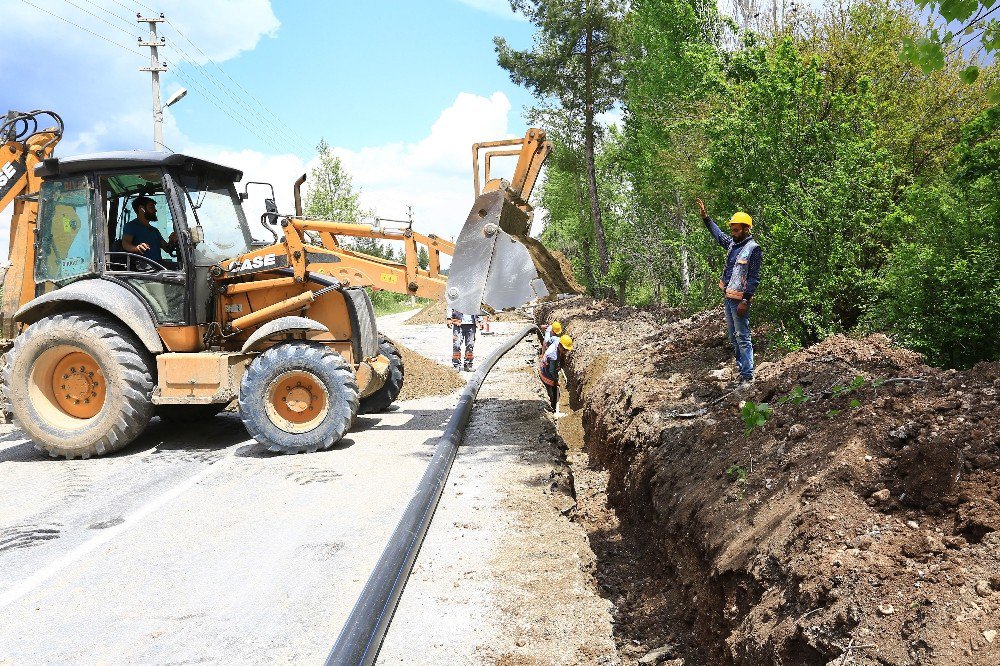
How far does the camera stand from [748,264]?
6.78 meters

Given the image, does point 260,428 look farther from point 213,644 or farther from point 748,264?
point 748,264

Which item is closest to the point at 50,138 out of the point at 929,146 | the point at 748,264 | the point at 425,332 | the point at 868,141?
the point at 748,264

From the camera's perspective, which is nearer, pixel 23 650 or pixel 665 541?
pixel 23 650

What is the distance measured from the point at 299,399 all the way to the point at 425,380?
444 cm

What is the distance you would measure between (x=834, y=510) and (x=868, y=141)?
19.5ft

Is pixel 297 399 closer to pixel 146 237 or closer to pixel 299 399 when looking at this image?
pixel 299 399

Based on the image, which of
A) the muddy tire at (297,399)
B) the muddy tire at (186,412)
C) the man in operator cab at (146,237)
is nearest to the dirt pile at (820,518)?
the muddy tire at (297,399)

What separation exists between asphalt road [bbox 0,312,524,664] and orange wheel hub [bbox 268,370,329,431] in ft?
1.47

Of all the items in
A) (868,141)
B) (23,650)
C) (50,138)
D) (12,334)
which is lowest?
(23,650)

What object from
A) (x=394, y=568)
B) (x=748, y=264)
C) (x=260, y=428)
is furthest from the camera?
(x=260, y=428)

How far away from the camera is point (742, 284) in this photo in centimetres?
684

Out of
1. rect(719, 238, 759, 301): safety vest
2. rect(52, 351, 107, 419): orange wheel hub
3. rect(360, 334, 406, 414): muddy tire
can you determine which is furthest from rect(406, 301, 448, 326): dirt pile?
rect(719, 238, 759, 301): safety vest

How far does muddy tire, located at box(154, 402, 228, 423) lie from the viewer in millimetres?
9273

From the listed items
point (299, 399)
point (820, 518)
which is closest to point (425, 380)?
point (299, 399)
